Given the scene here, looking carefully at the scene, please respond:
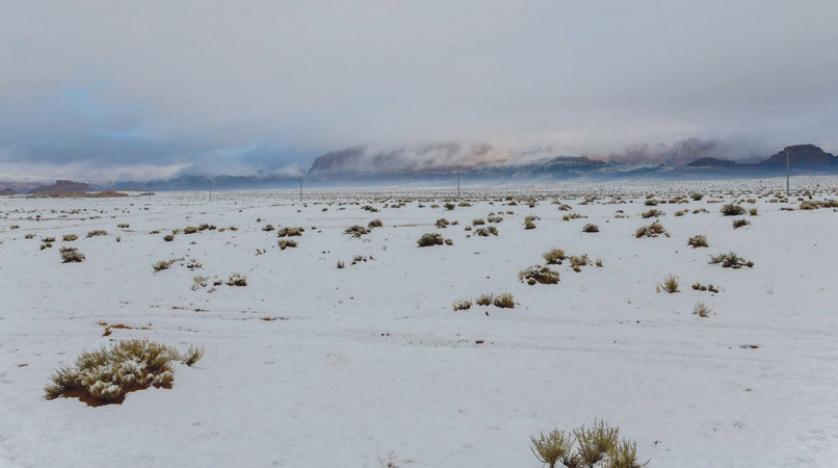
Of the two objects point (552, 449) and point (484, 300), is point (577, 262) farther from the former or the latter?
point (552, 449)

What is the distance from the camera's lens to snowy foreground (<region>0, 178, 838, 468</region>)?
4.88m

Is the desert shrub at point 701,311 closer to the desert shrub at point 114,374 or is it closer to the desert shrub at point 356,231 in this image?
the desert shrub at point 114,374

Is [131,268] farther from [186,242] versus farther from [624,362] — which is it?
[624,362]

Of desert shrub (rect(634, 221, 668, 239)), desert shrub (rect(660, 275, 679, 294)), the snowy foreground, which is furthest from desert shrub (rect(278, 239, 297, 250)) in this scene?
desert shrub (rect(634, 221, 668, 239))

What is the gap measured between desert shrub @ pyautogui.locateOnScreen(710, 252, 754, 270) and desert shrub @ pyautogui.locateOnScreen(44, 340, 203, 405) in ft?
43.0

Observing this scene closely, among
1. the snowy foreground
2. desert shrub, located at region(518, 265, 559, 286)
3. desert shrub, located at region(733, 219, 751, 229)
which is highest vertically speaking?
desert shrub, located at region(733, 219, 751, 229)

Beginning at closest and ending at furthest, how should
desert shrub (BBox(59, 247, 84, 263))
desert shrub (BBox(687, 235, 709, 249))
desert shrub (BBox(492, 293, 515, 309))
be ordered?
desert shrub (BBox(492, 293, 515, 309)) < desert shrub (BBox(687, 235, 709, 249)) < desert shrub (BBox(59, 247, 84, 263))

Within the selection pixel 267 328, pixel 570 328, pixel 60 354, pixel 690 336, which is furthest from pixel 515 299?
pixel 60 354

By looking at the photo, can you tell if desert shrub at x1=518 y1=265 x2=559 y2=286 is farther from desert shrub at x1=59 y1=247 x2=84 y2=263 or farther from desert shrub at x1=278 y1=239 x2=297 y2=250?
desert shrub at x1=59 y1=247 x2=84 y2=263

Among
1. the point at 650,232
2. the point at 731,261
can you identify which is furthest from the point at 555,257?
the point at 650,232

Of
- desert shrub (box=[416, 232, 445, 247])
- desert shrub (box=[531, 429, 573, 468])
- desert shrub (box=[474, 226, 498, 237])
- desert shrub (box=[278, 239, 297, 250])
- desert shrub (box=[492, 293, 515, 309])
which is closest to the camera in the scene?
desert shrub (box=[531, 429, 573, 468])

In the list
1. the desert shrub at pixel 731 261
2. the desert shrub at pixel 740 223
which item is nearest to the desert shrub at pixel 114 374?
the desert shrub at pixel 731 261

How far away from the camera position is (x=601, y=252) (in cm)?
1551

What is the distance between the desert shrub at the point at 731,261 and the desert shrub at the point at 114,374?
43.0 ft
